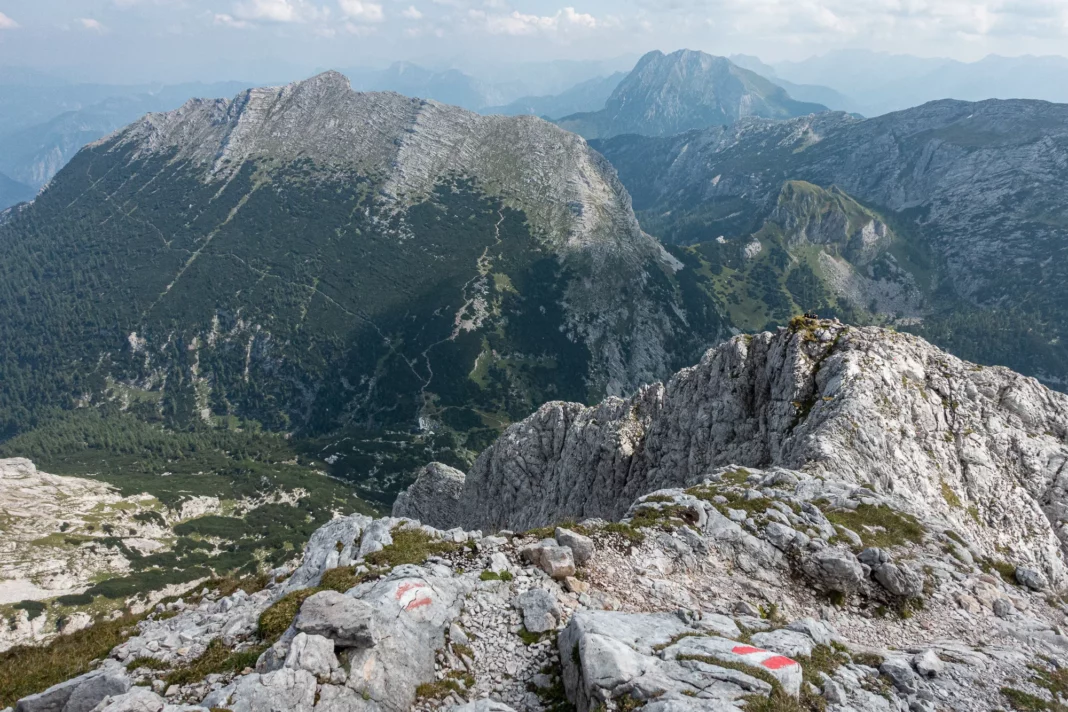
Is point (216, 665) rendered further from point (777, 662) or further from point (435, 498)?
point (435, 498)

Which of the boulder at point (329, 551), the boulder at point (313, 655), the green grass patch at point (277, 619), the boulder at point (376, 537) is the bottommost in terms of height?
the boulder at point (329, 551)

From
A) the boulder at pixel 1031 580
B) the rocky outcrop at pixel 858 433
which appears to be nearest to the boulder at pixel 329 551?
the rocky outcrop at pixel 858 433

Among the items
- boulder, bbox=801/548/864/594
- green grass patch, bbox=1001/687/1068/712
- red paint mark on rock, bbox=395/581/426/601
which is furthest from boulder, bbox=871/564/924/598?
red paint mark on rock, bbox=395/581/426/601

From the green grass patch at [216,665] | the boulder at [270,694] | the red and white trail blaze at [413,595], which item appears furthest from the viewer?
the red and white trail blaze at [413,595]

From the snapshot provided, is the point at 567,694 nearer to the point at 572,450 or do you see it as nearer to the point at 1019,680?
the point at 1019,680

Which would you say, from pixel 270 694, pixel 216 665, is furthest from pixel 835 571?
pixel 216 665

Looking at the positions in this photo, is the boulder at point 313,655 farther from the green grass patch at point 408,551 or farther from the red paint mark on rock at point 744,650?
the red paint mark on rock at point 744,650
